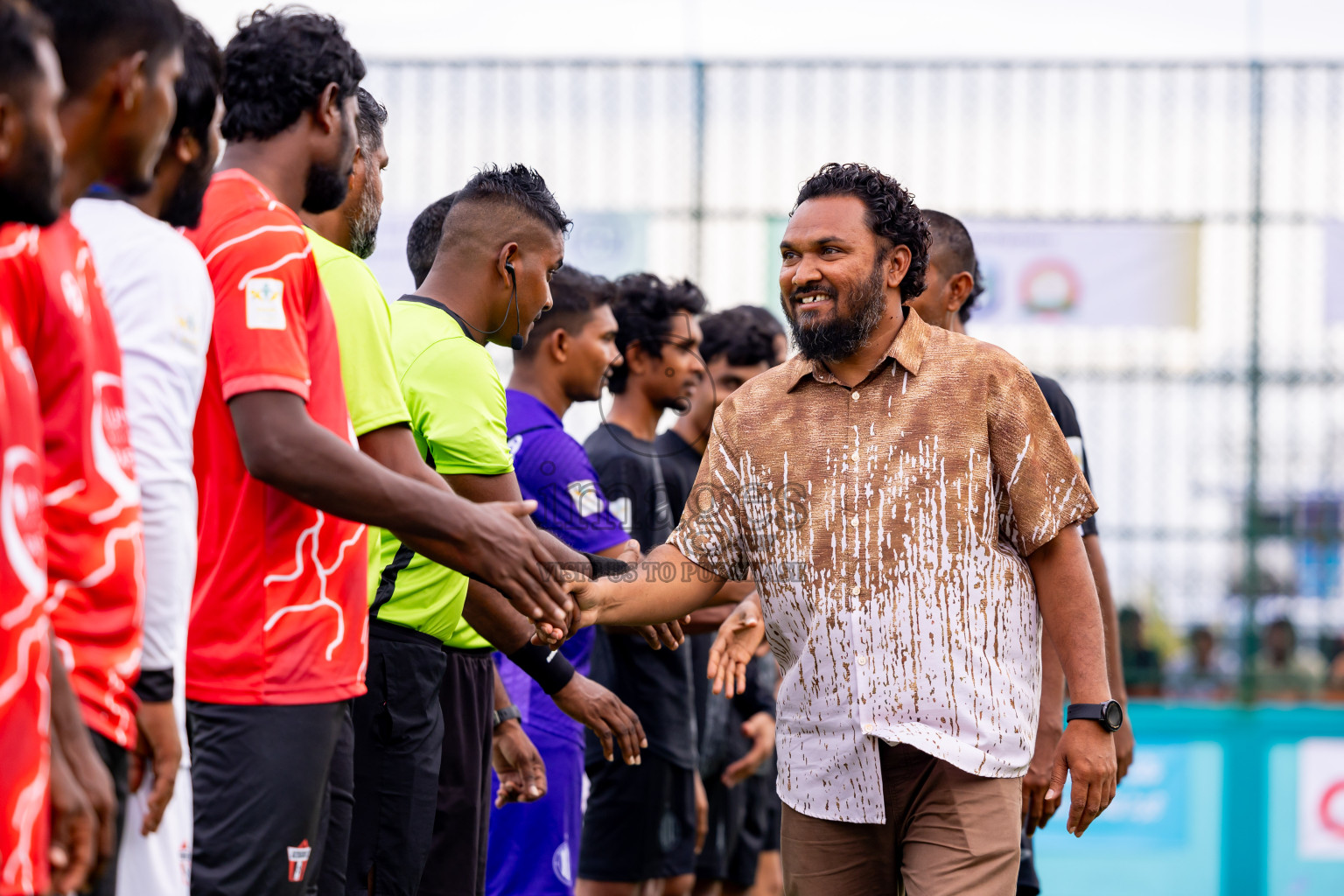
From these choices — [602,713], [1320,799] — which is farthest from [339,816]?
[1320,799]

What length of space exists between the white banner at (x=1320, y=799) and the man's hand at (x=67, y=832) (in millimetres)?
6967

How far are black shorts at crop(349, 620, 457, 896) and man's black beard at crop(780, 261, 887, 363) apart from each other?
1235mm

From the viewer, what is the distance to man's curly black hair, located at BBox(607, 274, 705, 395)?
5.66 m

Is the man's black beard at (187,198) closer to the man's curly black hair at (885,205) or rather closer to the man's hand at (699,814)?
the man's curly black hair at (885,205)

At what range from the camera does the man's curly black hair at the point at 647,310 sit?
5660 millimetres

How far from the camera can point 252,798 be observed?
2.36 m

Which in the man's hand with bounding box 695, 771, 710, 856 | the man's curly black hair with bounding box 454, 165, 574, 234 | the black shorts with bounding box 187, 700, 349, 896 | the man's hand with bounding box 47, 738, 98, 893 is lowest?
the man's hand with bounding box 695, 771, 710, 856

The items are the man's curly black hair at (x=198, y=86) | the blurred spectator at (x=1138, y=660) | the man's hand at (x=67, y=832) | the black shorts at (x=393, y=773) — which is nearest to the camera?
the man's hand at (x=67, y=832)

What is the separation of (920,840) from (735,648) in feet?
2.34

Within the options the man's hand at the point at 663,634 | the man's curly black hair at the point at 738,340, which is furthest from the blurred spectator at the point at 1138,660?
the man's hand at the point at 663,634

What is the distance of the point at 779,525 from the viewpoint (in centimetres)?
330

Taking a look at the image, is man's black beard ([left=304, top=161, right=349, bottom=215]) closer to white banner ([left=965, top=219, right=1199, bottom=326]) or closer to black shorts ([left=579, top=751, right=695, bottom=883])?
black shorts ([left=579, top=751, right=695, bottom=883])

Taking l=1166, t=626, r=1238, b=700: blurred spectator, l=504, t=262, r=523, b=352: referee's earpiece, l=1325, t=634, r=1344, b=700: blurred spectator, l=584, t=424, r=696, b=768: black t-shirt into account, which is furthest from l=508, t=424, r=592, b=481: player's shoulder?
l=1325, t=634, r=1344, b=700: blurred spectator

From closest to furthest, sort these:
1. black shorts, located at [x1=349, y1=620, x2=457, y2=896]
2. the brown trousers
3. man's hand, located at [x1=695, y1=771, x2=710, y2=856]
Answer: the brown trousers → black shorts, located at [x1=349, y1=620, x2=457, y2=896] → man's hand, located at [x1=695, y1=771, x2=710, y2=856]
